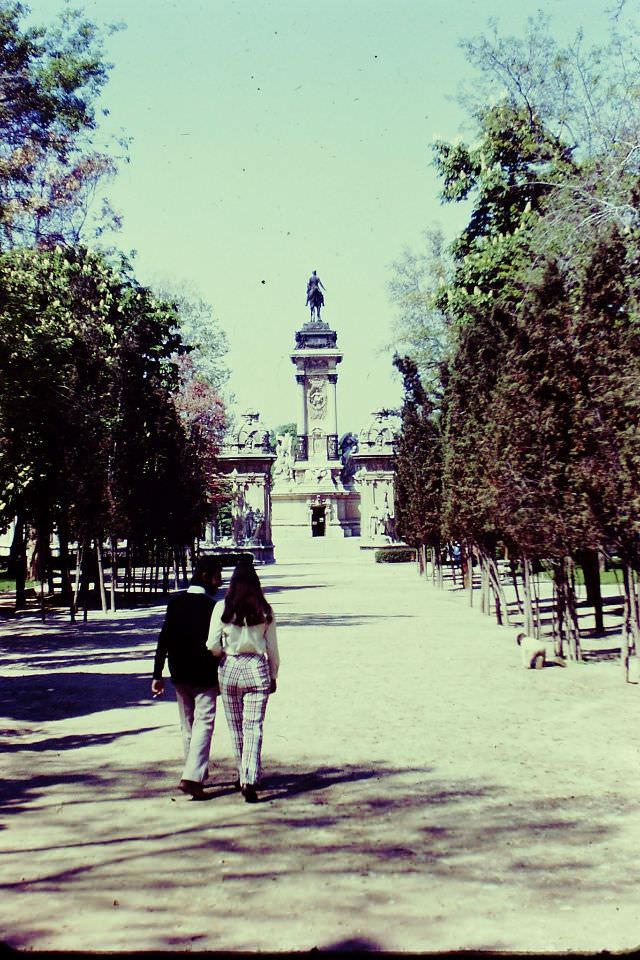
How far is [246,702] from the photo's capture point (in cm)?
839

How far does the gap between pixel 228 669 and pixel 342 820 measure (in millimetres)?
1479

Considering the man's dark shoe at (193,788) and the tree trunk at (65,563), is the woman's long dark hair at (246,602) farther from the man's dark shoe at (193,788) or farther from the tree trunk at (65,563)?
the tree trunk at (65,563)

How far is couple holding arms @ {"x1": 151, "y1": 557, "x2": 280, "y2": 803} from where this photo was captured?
8.28 metres

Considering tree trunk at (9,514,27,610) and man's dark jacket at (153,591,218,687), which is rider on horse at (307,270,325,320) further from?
man's dark jacket at (153,591,218,687)

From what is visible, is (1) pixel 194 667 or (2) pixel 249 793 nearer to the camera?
(2) pixel 249 793

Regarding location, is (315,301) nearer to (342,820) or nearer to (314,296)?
(314,296)

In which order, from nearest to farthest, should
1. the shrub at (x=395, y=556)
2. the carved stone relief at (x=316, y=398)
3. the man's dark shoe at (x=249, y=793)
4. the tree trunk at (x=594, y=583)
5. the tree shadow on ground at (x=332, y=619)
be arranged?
the man's dark shoe at (x=249, y=793)
the tree trunk at (x=594, y=583)
the tree shadow on ground at (x=332, y=619)
the shrub at (x=395, y=556)
the carved stone relief at (x=316, y=398)

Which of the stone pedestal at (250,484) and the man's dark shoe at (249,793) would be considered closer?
the man's dark shoe at (249,793)

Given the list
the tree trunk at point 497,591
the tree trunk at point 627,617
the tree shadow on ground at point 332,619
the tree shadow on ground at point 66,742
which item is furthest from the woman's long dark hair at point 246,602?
the tree trunk at point 497,591

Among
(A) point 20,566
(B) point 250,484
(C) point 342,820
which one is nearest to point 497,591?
(A) point 20,566

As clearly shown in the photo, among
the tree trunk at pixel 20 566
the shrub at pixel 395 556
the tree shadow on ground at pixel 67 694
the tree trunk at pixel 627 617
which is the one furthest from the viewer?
the shrub at pixel 395 556

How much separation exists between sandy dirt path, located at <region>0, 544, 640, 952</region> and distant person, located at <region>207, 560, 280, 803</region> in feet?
2.12

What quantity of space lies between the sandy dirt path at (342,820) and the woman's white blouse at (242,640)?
1088mm

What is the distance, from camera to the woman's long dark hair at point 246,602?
8.40 meters
